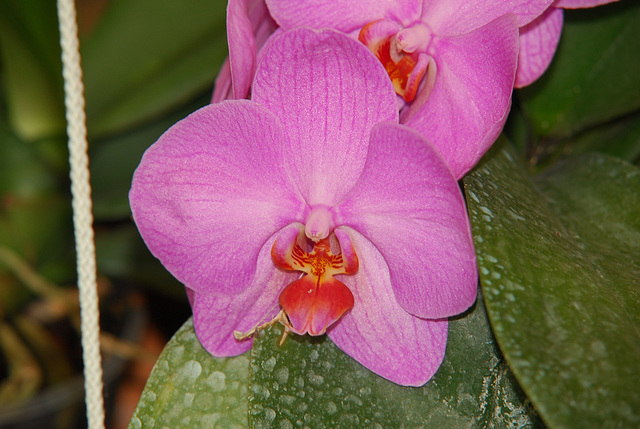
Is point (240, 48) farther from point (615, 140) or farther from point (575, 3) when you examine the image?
point (615, 140)

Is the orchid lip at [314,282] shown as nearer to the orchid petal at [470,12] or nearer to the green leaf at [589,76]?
the orchid petal at [470,12]

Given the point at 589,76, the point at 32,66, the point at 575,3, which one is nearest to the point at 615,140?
the point at 589,76

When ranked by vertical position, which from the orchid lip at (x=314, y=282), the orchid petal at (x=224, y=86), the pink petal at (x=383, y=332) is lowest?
the pink petal at (x=383, y=332)

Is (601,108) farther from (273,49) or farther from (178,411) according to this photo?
(178,411)

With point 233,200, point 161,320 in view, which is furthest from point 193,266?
point 161,320

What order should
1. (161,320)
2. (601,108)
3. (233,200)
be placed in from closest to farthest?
(233,200)
(601,108)
(161,320)

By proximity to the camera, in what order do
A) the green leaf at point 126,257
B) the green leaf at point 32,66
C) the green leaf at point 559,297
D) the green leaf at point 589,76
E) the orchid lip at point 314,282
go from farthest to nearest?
the green leaf at point 126,257
the green leaf at point 32,66
the green leaf at point 589,76
the orchid lip at point 314,282
the green leaf at point 559,297

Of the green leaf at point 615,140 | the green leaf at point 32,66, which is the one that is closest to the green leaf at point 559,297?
the green leaf at point 615,140
